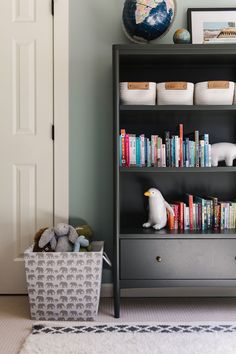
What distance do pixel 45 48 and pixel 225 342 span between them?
1.89 m

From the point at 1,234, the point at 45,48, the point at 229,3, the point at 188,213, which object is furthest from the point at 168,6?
the point at 1,234

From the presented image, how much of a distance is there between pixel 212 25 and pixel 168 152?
83cm

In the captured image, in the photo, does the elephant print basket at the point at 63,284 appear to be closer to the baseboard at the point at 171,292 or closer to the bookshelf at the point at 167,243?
the bookshelf at the point at 167,243

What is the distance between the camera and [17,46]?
2.55 metres

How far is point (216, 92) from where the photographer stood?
7.28 feet

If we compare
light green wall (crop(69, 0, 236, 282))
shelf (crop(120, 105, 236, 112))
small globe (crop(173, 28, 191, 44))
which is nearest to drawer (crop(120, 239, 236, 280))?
light green wall (crop(69, 0, 236, 282))

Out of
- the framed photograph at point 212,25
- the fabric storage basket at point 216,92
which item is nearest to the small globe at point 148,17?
the framed photograph at point 212,25

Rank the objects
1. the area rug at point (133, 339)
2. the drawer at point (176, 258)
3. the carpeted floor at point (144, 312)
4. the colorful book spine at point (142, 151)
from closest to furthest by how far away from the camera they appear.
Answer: the area rug at point (133, 339) → the carpeted floor at point (144, 312) → the drawer at point (176, 258) → the colorful book spine at point (142, 151)

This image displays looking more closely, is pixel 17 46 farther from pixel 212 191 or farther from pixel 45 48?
pixel 212 191

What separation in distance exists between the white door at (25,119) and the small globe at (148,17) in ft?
1.75

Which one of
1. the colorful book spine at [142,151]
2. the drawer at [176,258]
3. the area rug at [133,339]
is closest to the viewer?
the area rug at [133,339]

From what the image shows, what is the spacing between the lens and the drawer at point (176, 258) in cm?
220

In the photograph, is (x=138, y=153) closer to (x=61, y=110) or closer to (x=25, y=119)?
(x=61, y=110)

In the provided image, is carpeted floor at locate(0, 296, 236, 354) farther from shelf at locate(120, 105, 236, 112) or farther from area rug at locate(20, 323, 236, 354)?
shelf at locate(120, 105, 236, 112)
